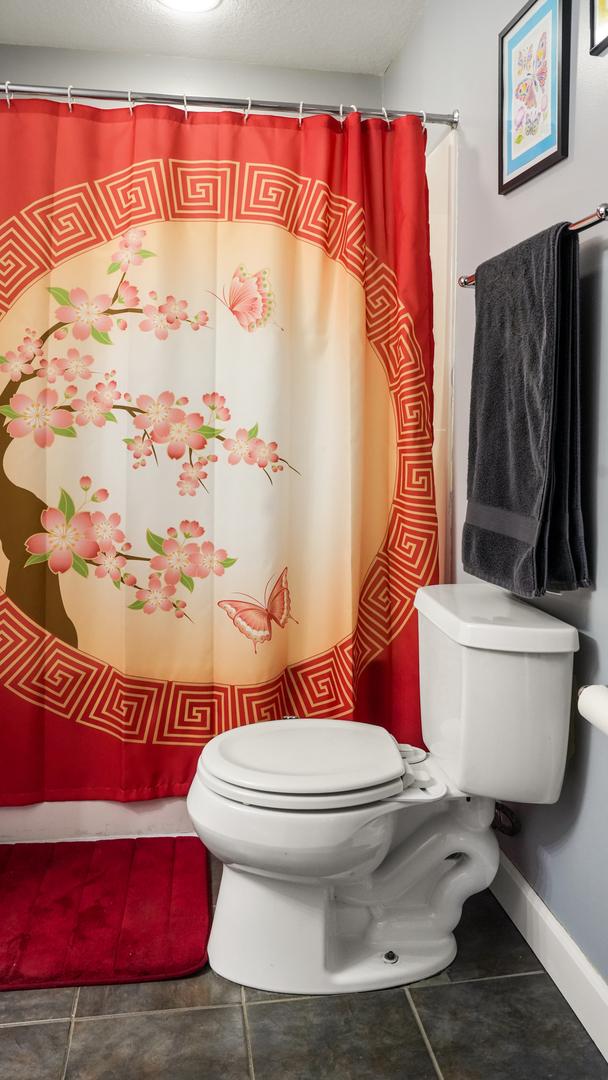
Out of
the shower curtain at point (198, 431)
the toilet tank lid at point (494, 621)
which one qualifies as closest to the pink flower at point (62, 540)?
the shower curtain at point (198, 431)

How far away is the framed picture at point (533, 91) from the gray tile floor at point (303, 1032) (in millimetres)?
1605

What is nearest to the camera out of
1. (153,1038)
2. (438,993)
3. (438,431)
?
(153,1038)

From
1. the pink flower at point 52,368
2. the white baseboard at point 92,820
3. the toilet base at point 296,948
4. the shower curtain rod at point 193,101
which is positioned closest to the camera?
the toilet base at point 296,948

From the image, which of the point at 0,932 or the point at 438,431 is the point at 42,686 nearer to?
the point at 0,932

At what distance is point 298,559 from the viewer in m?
2.19

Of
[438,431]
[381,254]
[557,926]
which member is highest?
[381,254]

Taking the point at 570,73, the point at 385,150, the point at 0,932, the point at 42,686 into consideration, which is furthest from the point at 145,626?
the point at 570,73

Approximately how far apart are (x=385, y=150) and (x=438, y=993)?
1.92m

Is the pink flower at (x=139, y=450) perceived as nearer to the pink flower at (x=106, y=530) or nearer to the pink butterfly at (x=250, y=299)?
the pink flower at (x=106, y=530)

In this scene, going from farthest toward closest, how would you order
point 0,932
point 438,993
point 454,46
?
point 454,46 < point 0,932 < point 438,993

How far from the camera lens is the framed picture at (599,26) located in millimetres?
1399

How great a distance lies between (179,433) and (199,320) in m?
0.28

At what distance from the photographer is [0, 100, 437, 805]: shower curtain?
6.74 feet

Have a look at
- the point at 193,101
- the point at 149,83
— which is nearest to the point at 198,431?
the point at 193,101
